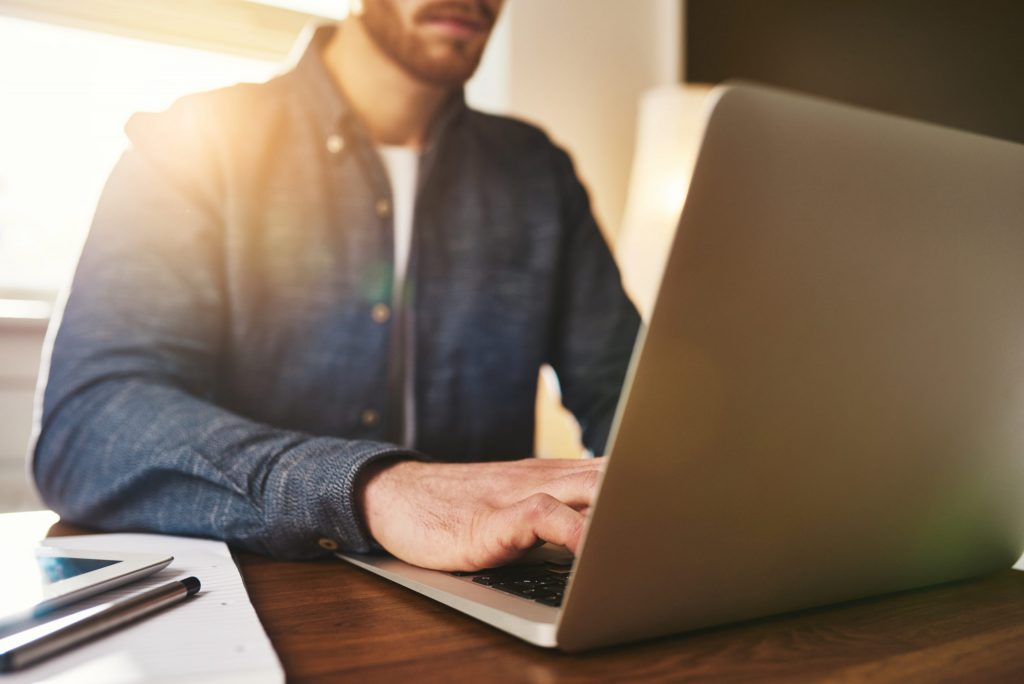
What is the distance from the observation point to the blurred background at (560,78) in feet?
5.24

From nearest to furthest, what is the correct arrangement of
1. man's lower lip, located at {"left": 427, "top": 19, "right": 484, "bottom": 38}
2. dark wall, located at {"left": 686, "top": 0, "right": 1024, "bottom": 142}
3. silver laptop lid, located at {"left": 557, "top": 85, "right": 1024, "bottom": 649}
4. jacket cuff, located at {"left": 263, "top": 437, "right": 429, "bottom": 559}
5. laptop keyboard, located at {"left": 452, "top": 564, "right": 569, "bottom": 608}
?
1. silver laptop lid, located at {"left": 557, "top": 85, "right": 1024, "bottom": 649}
2. laptop keyboard, located at {"left": 452, "top": 564, "right": 569, "bottom": 608}
3. jacket cuff, located at {"left": 263, "top": 437, "right": 429, "bottom": 559}
4. man's lower lip, located at {"left": 427, "top": 19, "right": 484, "bottom": 38}
5. dark wall, located at {"left": 686, "top": 0, "right": 1024, "bottom": 142}

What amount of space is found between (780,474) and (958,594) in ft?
0.69

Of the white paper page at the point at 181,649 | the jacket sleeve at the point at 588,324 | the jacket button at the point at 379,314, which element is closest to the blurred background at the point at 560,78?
the jacket sleeve at the point at 588,324

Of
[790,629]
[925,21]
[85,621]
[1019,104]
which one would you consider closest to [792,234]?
[790,629]

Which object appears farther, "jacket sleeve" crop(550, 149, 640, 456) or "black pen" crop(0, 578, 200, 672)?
"jacket sleeve" crop(550, 149, 640, 456)

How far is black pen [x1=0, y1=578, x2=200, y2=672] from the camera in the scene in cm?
28

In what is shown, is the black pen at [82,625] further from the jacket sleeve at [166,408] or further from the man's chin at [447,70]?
the man's chin at [447,70]

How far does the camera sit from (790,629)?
0.36 m

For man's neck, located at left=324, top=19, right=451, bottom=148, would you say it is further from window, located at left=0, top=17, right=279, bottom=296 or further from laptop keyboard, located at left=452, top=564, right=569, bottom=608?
laptop keyboard, located at left=452, top=564, right=569, bottom=608

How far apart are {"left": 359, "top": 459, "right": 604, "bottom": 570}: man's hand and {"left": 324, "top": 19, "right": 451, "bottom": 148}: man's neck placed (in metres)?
0.86

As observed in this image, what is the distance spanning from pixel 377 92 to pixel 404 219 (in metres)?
0.26

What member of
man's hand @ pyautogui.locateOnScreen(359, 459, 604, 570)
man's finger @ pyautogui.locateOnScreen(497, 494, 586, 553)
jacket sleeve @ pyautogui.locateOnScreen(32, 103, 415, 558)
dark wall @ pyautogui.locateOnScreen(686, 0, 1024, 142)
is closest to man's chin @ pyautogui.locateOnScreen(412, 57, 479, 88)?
jacket sleeve @ pyautogui.locateOnScreen(32, 103, 415, 558)

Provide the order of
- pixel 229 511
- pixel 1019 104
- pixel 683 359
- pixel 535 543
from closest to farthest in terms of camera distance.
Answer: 1. pixel 683 359
2. pixel 535 543
3. pixel 229 511
4. pixel 1019 104

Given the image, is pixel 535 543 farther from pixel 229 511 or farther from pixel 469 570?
pixel 229 511
